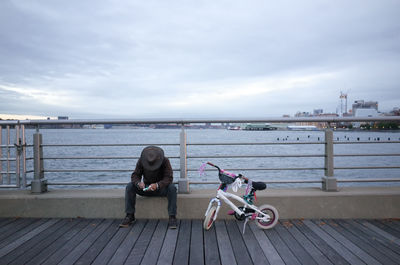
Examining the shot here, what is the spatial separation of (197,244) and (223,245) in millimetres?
279

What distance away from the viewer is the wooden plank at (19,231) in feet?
9.11

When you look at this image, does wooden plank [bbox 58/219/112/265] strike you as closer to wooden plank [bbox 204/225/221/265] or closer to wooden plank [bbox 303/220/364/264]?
wooden plank [bbox 204/225/221/265]

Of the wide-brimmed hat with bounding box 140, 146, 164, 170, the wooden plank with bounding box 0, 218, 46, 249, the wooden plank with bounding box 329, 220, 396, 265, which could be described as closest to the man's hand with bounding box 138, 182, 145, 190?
the wide-brimmed hat with bounding box 140, 146, 164, 170

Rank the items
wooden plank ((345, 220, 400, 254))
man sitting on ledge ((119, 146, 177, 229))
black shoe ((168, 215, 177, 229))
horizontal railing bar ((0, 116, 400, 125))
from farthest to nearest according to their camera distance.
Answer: horizontal railing bar ((0, 116, 400, 125)), man sitting on ledge ((119, 146, 177, 229)), black shoe ((168, 215, 177, 229)), wooden plank ((345, 220, 400, 254))

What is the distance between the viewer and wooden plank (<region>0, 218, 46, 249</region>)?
278 centimetres

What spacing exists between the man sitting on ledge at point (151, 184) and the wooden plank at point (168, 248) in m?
0.20

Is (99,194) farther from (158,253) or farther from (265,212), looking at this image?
(265,212)

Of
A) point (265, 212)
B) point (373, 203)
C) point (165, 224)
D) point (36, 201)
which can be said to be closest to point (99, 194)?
point (36, 201)

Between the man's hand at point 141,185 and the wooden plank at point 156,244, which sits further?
the man's hand at point 141,185

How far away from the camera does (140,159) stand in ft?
11.0

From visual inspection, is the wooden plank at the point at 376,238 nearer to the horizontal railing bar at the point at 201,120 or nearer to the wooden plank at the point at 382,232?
the wooden plank at the point at 382,232

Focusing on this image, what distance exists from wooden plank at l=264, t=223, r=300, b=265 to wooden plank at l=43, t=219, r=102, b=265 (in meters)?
2.13

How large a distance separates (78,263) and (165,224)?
1.21 m

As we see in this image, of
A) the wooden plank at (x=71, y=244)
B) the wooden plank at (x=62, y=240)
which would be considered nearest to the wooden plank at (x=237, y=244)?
the wooden plank at (x=71, y=244)
